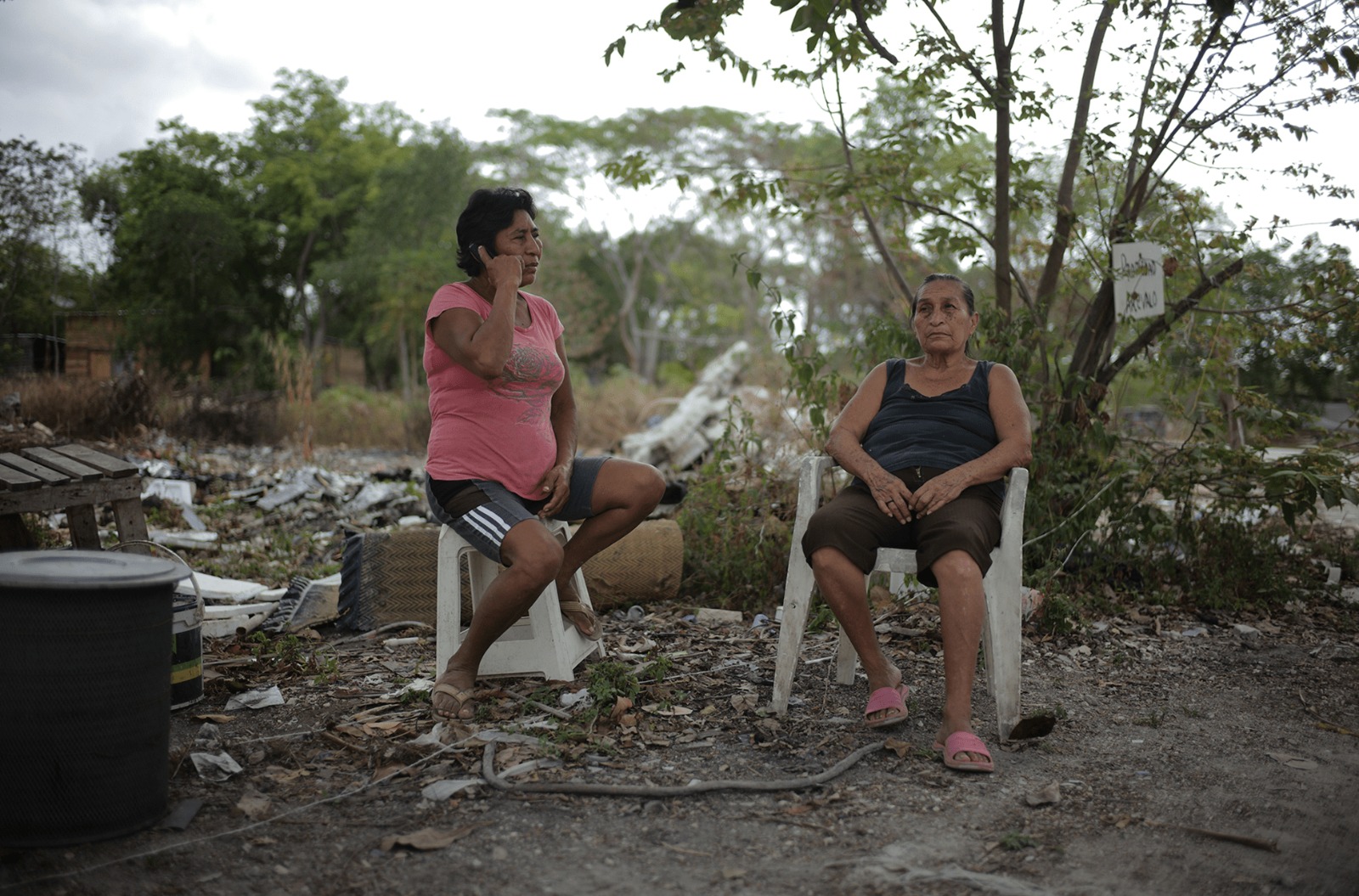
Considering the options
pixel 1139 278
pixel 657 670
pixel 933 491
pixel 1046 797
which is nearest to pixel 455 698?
pixel 657 670

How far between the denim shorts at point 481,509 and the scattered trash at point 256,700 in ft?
2.97

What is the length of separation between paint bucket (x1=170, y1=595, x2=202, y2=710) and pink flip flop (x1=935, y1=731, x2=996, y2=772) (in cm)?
253

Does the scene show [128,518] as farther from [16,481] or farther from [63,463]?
[16,481]

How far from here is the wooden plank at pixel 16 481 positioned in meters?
4.23

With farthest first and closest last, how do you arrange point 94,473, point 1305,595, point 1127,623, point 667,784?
point 1305,595 < point 1127,623 < point 94,473 < point 667,784

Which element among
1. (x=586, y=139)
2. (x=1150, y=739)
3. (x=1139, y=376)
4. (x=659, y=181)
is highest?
(x=586, y=139)

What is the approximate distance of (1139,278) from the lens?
5309 millimetres

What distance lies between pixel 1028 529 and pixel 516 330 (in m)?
3.02

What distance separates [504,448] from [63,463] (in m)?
2.59

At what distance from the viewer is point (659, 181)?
20.2ft

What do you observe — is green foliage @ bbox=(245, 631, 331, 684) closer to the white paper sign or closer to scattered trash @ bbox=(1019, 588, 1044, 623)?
scattered trash @ bbox=(1019, 588, 1044, 623)

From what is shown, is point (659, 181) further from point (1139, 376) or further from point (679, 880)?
point (679, 880)

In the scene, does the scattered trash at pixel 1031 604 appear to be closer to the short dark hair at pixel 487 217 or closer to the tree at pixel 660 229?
the short dark hair at pixel 487 217

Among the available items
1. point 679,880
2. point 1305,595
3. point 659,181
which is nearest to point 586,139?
point 659,181
